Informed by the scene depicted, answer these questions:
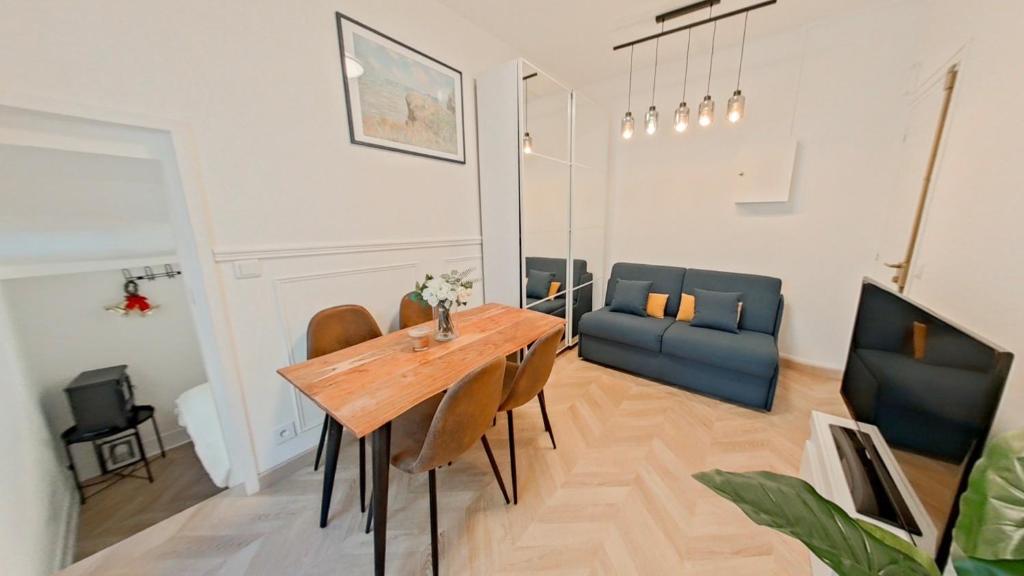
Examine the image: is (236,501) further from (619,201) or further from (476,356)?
(619,201)

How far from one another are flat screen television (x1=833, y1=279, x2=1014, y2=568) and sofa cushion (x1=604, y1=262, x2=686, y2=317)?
5.46 ft

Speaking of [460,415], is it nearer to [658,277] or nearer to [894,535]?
[894,535]

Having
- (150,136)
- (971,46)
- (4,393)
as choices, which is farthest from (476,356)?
(971,46)

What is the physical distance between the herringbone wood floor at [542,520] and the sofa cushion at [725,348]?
0.39 m

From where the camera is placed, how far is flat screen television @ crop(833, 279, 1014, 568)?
774 millimetres

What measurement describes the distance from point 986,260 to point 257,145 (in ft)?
10.2

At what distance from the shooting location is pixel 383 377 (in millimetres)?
1399

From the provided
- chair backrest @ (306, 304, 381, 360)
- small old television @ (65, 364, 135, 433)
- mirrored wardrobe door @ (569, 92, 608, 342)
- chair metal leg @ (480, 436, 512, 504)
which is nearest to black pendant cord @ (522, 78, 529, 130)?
mirrored wardrobe door @ (569, 92, 608, 342)

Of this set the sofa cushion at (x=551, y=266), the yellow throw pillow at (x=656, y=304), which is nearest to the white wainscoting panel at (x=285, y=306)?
the sofa cushion at (x=551, y=266)

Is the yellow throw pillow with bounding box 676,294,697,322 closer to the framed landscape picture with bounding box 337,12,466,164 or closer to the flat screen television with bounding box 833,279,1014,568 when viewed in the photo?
the flat screen television with bounding box 833,279,1014,568

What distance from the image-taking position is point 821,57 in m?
2.62

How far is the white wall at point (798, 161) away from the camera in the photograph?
248 centimetres

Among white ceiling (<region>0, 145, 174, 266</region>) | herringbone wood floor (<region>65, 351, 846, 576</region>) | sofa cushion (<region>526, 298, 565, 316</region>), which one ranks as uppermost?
white ceiling (<region>0, 145, 174, 266</region>)

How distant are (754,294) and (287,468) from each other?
367cm
